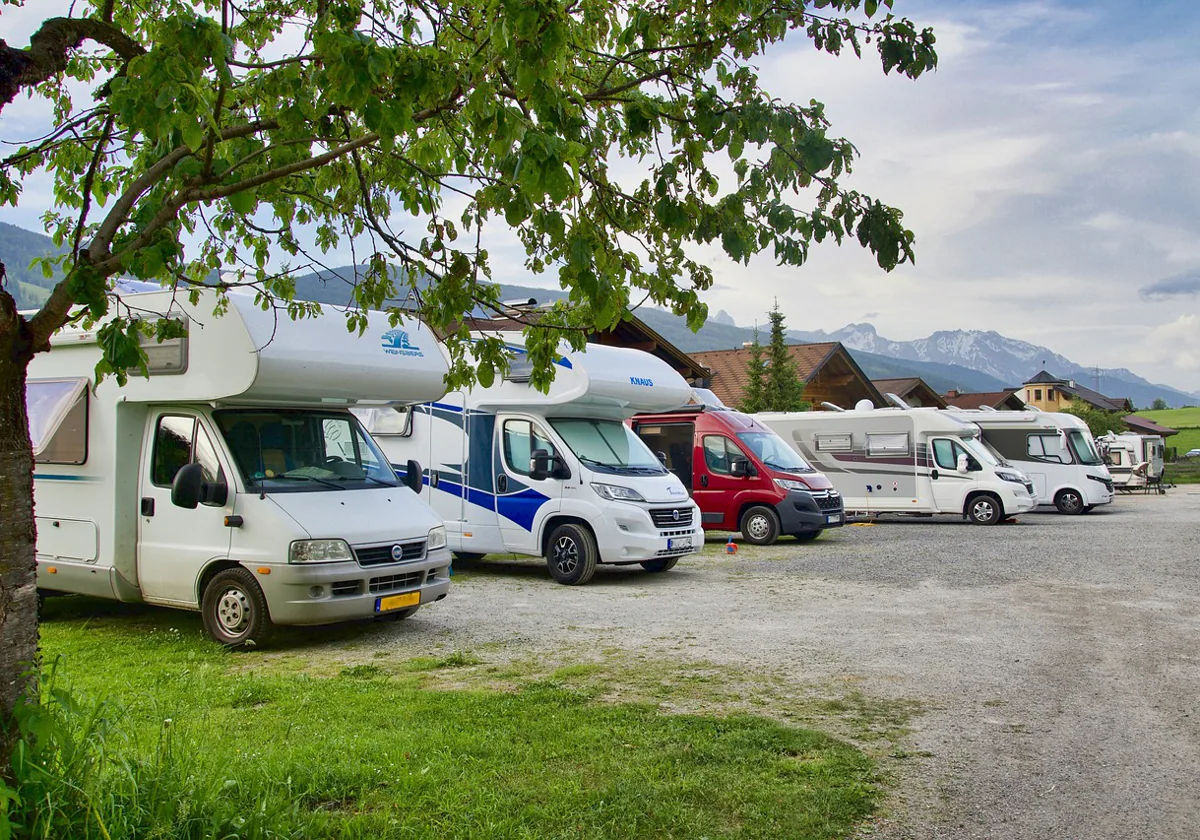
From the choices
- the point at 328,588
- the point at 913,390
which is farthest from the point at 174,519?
the point at 913,390

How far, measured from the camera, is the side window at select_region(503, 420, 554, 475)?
42.5 feet

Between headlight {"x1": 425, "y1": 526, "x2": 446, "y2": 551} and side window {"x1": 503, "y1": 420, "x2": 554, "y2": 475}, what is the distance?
3.70 metres

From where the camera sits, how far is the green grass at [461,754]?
4109 millimetres

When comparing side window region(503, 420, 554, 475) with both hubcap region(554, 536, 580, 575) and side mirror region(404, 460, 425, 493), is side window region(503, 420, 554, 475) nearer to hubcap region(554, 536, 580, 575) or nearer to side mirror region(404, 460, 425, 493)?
hubcap region(554, 536, 580, 575)

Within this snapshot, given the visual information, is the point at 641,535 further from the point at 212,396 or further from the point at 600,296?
the point at 600,296

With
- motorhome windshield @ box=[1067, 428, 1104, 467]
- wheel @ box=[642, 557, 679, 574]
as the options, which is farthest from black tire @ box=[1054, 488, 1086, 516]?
wheel @ box=[642, 557, 679, 574]

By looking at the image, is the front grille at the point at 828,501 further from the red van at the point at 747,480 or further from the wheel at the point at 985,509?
the wheel at the point at 985,509

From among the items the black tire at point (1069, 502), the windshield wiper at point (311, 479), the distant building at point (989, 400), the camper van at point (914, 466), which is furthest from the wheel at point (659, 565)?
the distant building at point (989, 400)

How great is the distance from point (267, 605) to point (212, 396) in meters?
1.76

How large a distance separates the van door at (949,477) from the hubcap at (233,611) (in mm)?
18176

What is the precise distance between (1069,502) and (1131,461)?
18290 mm

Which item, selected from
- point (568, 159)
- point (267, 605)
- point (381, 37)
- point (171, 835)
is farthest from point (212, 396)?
point (568, 159)

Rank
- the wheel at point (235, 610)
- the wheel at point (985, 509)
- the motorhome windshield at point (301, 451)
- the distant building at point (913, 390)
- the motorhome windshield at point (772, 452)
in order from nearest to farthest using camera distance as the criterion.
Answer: the wheel at point (235, 610) < the motorhome windshield at point (301, 451) < the motorhome windshield at point (772, 452) < the wheel at point (985, 509) < the distant building at point (913, 390)

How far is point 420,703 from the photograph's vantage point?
620 centimetres
